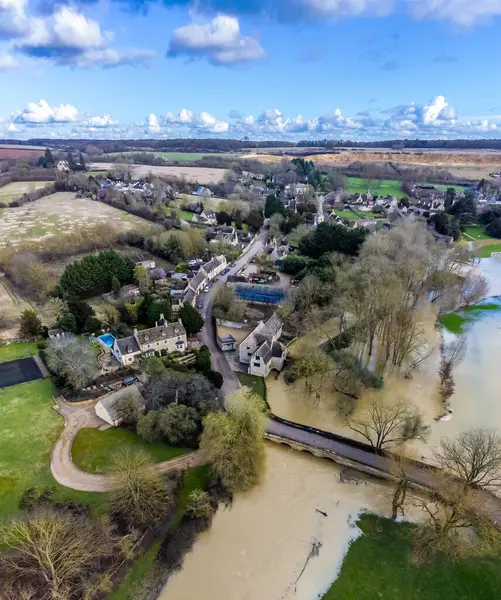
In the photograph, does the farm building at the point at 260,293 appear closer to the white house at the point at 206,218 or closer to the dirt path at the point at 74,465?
the dirt path at the point at 74,465

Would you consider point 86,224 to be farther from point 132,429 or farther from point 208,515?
point 208,515

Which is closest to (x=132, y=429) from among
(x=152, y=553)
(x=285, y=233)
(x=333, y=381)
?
(x=152, y=553)

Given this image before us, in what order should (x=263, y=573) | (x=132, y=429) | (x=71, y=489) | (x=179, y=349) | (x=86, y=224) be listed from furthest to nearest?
(x=86, y=224) → (x=179, y=349) → (x=132, y=429) → (x=71, y=489) → (x=263, y=573)

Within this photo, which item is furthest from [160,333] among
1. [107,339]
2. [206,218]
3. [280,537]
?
[206,218]

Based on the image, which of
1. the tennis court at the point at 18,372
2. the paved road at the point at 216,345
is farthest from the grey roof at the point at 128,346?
the tennis court at the point at 18,372

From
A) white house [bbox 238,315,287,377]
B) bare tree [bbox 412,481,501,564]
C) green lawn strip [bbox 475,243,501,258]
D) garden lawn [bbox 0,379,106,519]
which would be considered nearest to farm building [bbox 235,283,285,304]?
white house [bbox 238,315,287,377]

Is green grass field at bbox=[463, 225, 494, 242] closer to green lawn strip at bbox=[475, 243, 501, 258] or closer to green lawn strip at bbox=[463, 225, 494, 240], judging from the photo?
green lawn strip at bbox=[463, 225, 494, 240]

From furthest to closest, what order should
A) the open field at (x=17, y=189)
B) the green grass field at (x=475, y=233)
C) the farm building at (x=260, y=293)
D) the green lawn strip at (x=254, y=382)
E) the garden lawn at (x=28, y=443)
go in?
the open field at (x=17, y=189) → the green grass field at (x=475, y=233) → the farm building at (x=260, y=293) → the green lawn strip at (x=254, y=382) → the garden lawn at (x=28, y=443)
